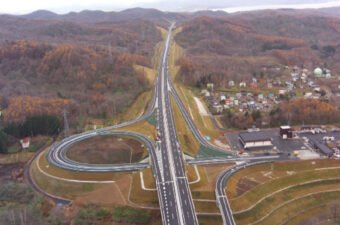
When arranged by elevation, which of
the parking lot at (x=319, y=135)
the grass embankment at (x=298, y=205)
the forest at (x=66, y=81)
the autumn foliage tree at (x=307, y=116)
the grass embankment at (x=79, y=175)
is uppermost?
the forest at (x=66, y=81)

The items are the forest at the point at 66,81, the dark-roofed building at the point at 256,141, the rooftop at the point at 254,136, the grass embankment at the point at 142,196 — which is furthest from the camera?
the forest at the point at 66,81

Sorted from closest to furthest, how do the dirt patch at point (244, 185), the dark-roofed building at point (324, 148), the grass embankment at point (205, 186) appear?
the grass embankment at point (205, 186) < the dirt patch at point (244, 185) < the dark-roofed building at point (324, 148)

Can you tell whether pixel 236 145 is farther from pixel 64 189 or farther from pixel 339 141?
pixel 64 189

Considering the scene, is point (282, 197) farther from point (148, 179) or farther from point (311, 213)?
point (148, 179)

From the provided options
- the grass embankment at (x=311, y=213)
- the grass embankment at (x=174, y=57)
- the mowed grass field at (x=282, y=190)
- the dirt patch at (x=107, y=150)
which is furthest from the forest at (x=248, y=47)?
the grass embankment at (x=311, y=213)

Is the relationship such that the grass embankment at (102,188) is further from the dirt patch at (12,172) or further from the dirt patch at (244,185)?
the dirt patch at (244,185)

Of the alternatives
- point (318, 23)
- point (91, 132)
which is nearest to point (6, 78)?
point (91, 132)

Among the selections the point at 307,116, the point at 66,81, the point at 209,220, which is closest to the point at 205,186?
the point at 209,220
